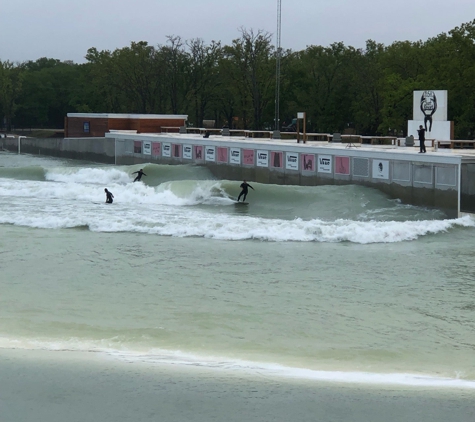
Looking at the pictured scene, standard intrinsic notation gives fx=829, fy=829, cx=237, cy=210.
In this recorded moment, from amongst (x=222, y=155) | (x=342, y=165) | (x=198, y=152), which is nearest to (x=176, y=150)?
(x=198, y=152)

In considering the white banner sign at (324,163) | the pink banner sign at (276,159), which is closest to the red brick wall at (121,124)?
the pink banner sign at (276,159)

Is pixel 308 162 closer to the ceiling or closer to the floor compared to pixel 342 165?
closer to the ceiling

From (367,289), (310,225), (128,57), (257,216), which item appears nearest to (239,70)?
(128,57)

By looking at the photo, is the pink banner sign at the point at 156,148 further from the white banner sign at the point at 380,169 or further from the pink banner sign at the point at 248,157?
the white banner sign at the point at 380,169

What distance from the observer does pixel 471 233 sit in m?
28.9

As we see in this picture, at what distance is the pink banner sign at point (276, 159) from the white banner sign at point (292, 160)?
0.44 m

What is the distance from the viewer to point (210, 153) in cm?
5175

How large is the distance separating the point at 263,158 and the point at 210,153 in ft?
22.3

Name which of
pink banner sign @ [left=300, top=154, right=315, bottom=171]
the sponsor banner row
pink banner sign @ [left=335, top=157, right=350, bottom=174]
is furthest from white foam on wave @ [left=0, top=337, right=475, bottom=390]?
pink banner sign @ [left=300, top=154, right=315, bottom=171]

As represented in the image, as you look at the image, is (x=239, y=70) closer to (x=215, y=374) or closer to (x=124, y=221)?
(x=124, y=221)

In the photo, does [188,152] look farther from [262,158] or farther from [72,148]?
[72,148]

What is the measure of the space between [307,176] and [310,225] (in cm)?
1370

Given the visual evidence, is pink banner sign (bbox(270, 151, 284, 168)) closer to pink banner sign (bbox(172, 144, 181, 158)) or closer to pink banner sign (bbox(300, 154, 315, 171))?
pink banner sign (bbox(300, 154, 315, 171))

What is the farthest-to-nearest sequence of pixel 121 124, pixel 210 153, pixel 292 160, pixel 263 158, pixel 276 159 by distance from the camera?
pixel 121 124 < pixel 210 153 < pixel 263 158 < pixel 276 159 < pixel 292 160
